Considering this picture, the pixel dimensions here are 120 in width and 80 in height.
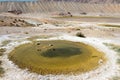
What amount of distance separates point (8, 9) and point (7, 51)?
65.5 meters

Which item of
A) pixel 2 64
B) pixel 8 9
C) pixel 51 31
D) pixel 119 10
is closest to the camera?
pixel 2 64

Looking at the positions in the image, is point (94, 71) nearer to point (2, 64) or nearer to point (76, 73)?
point (76, 73)

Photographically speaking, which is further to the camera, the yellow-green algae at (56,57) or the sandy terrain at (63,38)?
the yellow-green algae at (56,57)

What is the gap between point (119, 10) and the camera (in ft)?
338

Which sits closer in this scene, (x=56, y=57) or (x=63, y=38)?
(x=56, y=57)

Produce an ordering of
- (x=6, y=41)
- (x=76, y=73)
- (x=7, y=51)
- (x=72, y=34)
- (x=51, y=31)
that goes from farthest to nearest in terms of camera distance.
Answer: (x=51, y=31) < (x=72, y=34) < (x=6, y=41) < (x=7, y=51) < (x=76, y=73)

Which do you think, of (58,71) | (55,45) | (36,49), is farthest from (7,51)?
(58,71)

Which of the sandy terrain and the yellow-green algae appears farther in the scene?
the yellow-green algae

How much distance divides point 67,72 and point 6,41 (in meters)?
16.6

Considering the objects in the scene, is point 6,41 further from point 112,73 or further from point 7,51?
point 112,73

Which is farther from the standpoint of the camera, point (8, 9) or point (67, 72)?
point (8, 9)

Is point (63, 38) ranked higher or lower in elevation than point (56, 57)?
lower

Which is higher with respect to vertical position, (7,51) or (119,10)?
(7,51)

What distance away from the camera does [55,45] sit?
34.7 m
